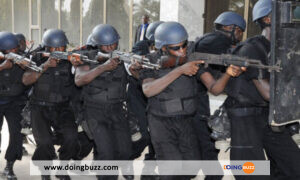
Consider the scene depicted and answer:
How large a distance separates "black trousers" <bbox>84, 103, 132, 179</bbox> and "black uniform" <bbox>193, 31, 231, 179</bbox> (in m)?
0.84

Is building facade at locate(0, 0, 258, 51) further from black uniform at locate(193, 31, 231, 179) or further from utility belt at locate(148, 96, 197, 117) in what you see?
utility belt at locate(148, 96, 197, 117)

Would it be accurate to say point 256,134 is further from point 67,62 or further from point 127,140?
point 67,62

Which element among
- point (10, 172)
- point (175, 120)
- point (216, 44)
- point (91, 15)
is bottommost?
point (10, 172)

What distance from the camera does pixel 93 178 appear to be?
581 centimetres

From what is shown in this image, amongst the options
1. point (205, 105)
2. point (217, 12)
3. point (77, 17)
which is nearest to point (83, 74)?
point (205, 105)

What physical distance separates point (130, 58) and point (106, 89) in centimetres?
52

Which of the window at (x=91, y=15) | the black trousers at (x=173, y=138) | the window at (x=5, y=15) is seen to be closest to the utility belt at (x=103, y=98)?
the black trousers at (x=173, y=138)

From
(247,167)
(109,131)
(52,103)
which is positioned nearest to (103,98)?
(109,131)

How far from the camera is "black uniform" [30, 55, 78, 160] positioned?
17.6ft

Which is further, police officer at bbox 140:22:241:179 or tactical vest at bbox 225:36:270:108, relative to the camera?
police officer at bbox 140:22:241:179

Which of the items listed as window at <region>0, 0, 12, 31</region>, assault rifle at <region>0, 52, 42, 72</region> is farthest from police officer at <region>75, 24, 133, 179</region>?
window at <region>0, 0, 12, 31</region>

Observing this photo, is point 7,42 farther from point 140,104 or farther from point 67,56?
point 140,104

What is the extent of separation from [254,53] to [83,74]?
6.74ft

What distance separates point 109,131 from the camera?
4.93 meters
